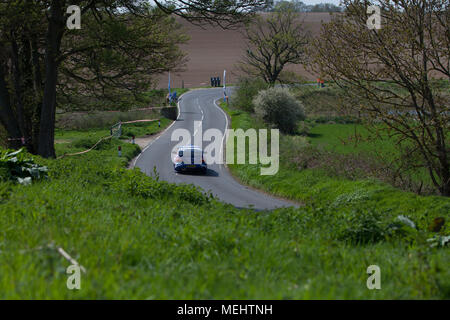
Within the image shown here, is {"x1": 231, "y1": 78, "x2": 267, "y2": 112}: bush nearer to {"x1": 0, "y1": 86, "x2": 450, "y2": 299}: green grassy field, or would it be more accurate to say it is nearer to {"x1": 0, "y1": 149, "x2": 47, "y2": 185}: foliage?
{"x1": 0, "y1": 149, "x2": 47, "y2": 185}: foliage

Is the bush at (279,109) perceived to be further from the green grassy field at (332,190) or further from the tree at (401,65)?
the tree at (401,65)

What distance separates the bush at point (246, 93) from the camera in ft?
186

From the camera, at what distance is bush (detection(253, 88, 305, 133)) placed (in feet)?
161

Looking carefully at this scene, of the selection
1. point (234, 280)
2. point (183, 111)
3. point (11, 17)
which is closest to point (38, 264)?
point (234, 280)

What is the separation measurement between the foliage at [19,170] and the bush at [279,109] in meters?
39.4

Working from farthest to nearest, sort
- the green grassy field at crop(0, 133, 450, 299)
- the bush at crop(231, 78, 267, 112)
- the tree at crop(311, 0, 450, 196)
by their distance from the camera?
the bush at crop(231, 78, 267, 112) → the tree at crop(311, 0, 450, 196) → the green grassy field at crop(0, 133, 450, 299)

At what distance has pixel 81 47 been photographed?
18891mm

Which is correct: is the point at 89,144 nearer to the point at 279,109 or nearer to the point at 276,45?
the point at 279,109

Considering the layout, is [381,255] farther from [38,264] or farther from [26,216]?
[26,216]

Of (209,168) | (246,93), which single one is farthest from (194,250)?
(246,93)

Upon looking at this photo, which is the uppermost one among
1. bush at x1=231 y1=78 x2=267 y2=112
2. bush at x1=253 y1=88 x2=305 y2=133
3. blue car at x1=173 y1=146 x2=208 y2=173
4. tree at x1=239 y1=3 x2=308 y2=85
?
tree at x1=239 y1=3 x2=308 y2=85

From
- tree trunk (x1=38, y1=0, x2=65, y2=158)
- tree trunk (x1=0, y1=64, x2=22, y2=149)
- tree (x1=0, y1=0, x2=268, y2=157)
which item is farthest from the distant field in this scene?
tree trunk (x1=38, y1=0, x2=65, y2=158)

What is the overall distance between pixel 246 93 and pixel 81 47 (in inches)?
1547

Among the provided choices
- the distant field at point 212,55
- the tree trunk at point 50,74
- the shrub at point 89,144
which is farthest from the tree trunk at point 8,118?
the distant field at point 212,55
